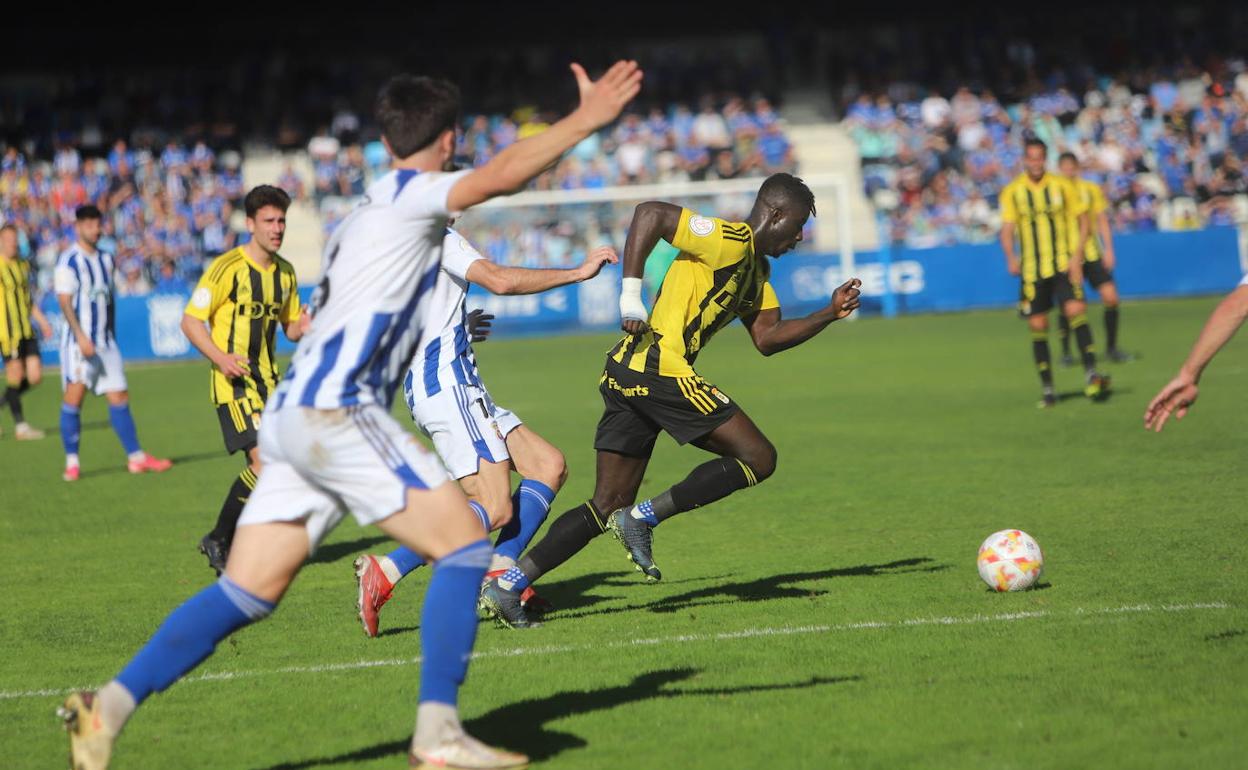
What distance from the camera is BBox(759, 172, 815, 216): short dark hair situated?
730 centimetres

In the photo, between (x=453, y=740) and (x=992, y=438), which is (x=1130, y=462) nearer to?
(x=992, y=438)

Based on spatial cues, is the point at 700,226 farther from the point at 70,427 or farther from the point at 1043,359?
the point at 1043,359

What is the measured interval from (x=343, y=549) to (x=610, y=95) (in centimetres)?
574

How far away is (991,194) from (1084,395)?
17721 millimetres

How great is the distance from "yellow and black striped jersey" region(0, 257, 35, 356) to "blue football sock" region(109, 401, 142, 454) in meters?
3.01

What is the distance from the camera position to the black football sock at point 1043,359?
15.1 metres

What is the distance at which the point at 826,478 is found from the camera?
11.3 metres

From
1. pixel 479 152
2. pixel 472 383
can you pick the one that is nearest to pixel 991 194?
pixel 479 152

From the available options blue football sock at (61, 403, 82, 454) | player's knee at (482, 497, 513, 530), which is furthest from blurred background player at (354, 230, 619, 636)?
blue football sock at (61, 403, 82, 454)

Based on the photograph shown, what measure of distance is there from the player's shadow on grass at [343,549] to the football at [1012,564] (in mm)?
4035

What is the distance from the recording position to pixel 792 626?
6.61 meters

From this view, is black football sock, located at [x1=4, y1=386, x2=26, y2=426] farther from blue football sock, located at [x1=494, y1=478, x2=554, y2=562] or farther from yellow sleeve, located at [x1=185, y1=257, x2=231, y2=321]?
blue football sock, located at [x1=494, y1=478, x2=554, y2=562]

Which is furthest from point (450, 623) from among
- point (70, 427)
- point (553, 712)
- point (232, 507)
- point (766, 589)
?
point (70, 427)

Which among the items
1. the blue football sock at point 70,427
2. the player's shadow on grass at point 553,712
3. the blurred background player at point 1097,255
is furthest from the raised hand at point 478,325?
the blurred background player at point 1097,255
